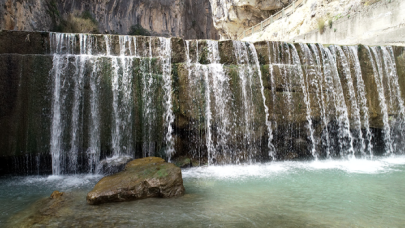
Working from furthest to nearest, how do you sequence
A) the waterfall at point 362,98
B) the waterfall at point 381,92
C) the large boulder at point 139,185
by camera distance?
the waterfall at point 381,92 → the waterfall at point 362,98 → the large boulder at point 139,185

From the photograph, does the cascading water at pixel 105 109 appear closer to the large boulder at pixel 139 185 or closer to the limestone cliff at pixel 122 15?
the large boulder at pixel 139 185

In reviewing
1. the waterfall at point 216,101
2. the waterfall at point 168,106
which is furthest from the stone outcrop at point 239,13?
the waterfall at point 168,106

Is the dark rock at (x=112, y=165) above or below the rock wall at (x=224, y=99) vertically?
below

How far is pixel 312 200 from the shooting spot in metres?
4.44

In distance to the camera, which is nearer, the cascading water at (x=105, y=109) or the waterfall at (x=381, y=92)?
the cascading water at (x=105, y=109)

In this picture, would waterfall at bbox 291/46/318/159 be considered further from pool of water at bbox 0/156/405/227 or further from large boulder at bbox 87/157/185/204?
large boulder at bbox 87/157/185/204

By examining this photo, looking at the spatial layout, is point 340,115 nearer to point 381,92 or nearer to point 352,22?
point 381,92

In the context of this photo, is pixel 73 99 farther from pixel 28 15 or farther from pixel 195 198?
pixel 28 15

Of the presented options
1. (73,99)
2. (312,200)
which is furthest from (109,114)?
(312,200)

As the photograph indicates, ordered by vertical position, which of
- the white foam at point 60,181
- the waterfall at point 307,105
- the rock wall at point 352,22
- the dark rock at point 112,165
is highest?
the rock wall at point 352,22

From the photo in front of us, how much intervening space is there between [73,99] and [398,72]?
416 inches

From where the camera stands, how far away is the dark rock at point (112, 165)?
A: 246 inches

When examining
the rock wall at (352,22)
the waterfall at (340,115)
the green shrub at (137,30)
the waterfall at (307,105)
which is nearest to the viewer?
the waterfall at (307,105)

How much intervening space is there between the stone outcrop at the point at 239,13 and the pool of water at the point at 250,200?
18224 mm
